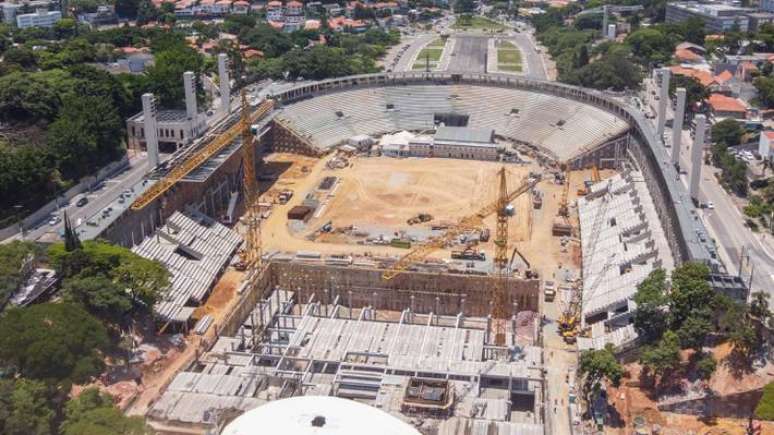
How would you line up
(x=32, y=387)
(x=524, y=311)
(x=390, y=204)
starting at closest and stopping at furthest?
(x=32, y=387), (x=524, y=311), (x=390, y=204)

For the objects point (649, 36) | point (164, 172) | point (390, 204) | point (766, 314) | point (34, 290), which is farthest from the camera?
point (649, 36)

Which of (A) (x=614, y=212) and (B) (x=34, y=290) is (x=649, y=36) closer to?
(A) (x=614, y=212)

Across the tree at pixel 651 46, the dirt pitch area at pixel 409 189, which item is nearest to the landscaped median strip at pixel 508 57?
the tree at pixel 651 46

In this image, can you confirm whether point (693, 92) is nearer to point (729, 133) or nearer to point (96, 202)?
point (729, 133)

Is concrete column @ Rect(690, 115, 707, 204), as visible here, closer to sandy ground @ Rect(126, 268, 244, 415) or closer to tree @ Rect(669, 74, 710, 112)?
tree @ Rect(669, 74, 710, 112)

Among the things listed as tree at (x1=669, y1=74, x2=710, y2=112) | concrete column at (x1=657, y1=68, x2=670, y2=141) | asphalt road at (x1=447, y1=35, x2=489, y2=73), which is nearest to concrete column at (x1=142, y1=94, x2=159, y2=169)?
concrete column at (x1=657, y1=68, x2=670, y2=141)

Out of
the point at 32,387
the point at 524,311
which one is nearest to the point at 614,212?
the point at 524,311

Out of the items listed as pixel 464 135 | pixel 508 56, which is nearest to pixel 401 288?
pixel 464 135
